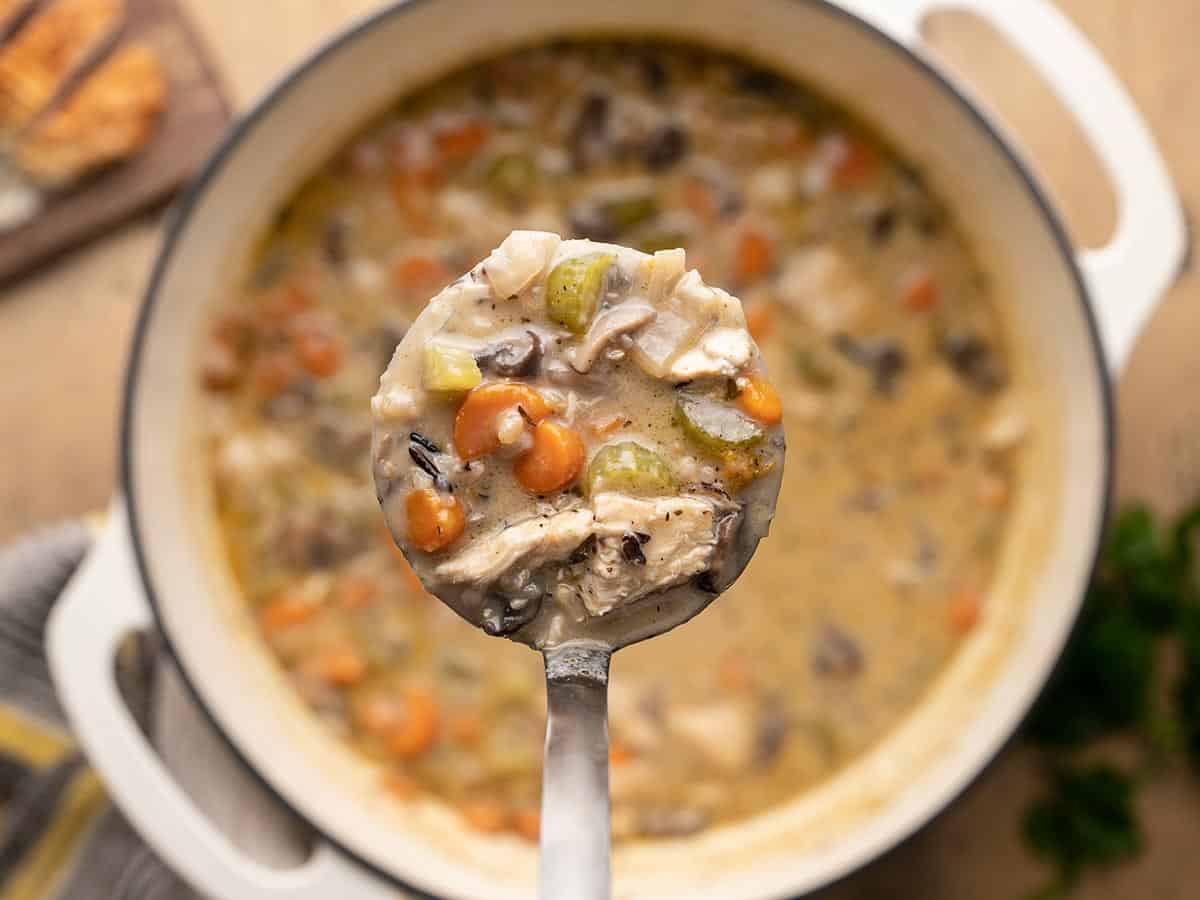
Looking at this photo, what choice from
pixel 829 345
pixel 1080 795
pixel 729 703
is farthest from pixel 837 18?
pixel 1080 795

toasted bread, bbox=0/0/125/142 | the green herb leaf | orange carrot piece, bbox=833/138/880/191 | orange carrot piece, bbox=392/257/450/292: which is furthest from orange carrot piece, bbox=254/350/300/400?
the green herb leaf

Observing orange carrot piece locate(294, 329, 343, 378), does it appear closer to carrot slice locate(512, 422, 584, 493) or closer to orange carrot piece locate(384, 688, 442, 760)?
orange carrot piece locate(384, 688, 442, 760)

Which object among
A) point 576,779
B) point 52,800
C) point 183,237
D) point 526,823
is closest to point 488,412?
point 576,779

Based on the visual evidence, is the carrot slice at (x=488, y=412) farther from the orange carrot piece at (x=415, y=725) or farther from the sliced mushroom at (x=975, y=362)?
the sliced mushroom at (x=975, y=362)

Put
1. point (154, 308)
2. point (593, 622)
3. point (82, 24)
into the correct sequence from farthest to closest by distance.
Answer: point (82, 24) < point (154, 308) < point (593, 622)

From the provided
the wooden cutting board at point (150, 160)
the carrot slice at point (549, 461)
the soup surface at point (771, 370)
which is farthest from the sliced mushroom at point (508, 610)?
the wooden cutting board at point (150, 160)

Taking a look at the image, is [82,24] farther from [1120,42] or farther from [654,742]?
[1120,42]

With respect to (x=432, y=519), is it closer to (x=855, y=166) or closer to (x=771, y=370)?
(x=771, y=370)

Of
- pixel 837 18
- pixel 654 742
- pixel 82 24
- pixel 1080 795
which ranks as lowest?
pixel 1080 795
